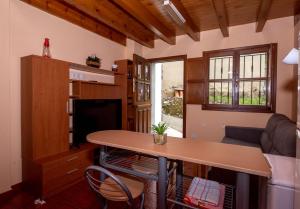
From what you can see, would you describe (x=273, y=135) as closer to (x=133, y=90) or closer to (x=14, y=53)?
(x=133, y=90)

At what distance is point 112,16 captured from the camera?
3035 millimetres

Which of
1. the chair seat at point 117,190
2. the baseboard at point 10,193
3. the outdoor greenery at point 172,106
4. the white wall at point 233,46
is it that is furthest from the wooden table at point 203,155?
the outdoor greenery at point 172,106

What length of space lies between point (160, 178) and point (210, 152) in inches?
17.2

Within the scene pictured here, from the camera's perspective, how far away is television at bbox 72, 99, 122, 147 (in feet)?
9.36

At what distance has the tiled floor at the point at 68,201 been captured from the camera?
212 cm

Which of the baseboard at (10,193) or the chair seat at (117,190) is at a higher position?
the chair seat at (117,190)

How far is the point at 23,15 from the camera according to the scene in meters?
2.48

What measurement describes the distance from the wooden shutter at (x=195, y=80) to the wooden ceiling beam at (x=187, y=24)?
55 cm

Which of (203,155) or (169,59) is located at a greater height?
(169,59)

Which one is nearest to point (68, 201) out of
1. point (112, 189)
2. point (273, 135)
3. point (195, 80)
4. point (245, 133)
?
point (112, 189)

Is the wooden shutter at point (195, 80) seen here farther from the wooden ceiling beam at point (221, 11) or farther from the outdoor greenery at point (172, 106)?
the outdoor greenery at point (172, 106)

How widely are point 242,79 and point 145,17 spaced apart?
236cm

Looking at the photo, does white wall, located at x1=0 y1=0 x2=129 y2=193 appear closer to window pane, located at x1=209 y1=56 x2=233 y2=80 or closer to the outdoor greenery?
window pane, located at x1=209 y1=56 x2=233 y2=80

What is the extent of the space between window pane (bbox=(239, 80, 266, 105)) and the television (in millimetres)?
2645
